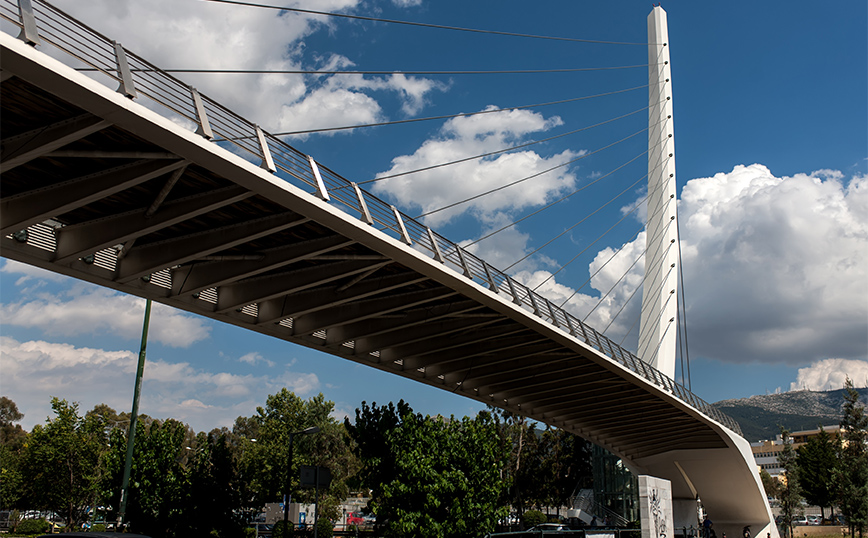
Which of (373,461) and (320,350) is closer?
(320,350)

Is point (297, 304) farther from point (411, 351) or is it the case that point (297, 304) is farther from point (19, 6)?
point (19, 6)

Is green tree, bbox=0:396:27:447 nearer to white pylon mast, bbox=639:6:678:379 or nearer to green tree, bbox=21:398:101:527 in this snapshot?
green tree, bbox=21:398:101:527

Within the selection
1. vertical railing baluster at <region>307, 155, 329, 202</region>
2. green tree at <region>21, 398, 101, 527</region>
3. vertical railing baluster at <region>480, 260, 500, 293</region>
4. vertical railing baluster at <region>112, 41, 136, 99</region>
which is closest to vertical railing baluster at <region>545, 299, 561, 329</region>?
vertical railing baluster at <region>480, 260, 500, 293</region>

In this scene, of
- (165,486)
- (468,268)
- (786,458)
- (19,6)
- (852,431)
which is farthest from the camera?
(786,458)

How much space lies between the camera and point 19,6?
967cm

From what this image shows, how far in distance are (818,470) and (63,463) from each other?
65.7 metres

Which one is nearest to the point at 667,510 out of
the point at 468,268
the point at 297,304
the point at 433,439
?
the point at 433,439

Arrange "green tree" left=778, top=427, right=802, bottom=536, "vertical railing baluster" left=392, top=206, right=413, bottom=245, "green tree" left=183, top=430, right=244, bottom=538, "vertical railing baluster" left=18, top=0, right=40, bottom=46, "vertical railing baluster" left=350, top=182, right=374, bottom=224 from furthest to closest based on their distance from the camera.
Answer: "green tree" left=778, top=427, right=802, bottom=536 < "green tree" left=183, top=430, right=244, bottom=538 < "vertical railing baluster" left=392, top=206, right=413, bottom=245 < "vertical railing baluster" left=350, top=182, right=374, bottom=224 < "vertical railing baluster" left=18, top=0, right=40, bottom=46

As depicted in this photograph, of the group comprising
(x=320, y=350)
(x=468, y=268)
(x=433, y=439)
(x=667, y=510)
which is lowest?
(x=667, y=510)

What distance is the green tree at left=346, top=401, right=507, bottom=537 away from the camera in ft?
83.9

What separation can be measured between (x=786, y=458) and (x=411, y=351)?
186 feet

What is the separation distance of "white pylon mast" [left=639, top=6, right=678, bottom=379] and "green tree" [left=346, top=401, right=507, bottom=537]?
1742 cm

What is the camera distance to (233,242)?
16188 millimetres

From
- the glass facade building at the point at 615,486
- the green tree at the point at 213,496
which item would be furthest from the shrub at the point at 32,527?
the glass facade building at the point at 615,486
